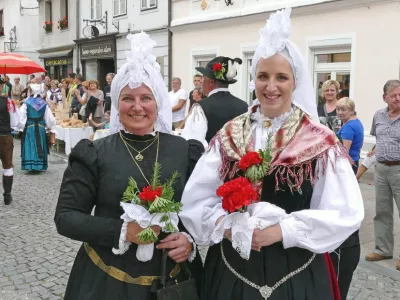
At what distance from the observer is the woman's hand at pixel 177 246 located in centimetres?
204

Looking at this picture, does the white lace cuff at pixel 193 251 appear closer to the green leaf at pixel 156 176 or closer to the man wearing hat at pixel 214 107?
the green leaf at pixel 156 176

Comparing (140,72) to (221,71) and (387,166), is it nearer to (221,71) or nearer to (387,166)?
(221,71)

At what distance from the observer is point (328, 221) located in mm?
1811

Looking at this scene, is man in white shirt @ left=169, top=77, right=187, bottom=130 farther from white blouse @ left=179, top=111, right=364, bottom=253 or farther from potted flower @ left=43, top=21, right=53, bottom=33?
potted flower @ left=43, top=21, right=53, bottom=33

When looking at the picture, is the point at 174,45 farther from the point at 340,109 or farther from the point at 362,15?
the point at 340,109

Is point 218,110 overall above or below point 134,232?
above

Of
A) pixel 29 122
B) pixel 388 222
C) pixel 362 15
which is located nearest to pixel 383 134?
pixel 388 222

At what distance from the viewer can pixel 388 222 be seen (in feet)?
15.4

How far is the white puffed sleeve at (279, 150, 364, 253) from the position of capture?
5.98 ft

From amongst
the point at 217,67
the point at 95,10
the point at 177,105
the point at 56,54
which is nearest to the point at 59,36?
the point at 56,54

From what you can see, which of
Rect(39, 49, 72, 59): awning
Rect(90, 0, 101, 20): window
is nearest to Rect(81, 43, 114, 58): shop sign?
Rect(90, 0, 101, 20): window

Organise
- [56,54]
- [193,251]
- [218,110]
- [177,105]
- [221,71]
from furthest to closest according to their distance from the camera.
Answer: [56,54] < [177,105] < [221,71] < [218,110] < [193,251]

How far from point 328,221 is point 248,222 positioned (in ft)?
1.00

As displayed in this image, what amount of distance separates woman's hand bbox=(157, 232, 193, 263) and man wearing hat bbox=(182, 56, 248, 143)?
2.42 meters
